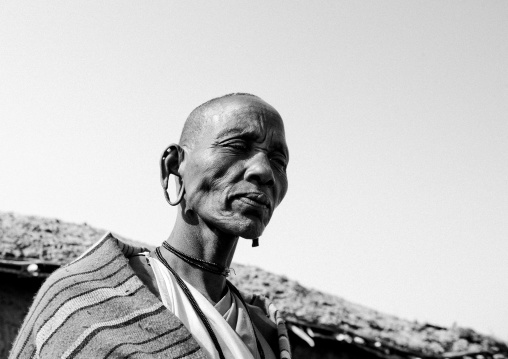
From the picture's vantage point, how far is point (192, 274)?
2346 mm

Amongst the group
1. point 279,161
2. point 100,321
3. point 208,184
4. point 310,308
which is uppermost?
point 279,161

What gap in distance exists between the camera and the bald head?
244 cm

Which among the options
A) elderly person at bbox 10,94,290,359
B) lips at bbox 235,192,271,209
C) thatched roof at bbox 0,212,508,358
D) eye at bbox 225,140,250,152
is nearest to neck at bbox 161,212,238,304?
elderly person at bbox 10,94,290,359

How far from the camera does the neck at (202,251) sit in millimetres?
2324

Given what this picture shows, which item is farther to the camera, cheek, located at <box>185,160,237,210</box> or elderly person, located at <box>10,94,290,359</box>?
cheek, located at <box>185,160,237,210</box>

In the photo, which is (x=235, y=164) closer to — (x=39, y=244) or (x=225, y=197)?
(x=225, y=197)

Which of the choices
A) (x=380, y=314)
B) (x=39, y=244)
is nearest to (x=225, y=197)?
(x=39, y=244)

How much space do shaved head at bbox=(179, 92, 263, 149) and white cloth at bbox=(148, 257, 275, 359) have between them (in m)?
0.47

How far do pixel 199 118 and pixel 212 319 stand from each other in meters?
0.75

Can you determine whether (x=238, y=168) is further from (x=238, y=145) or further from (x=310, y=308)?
(x=310, y=308)

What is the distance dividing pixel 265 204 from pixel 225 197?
14 cm

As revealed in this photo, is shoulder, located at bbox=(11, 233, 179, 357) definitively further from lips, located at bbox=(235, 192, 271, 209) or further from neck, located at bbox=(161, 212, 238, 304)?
lips, located at bbox=(235, 192, 271, 209)

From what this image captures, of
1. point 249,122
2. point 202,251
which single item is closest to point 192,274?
point 202,251

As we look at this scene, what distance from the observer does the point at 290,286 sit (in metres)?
8.93
